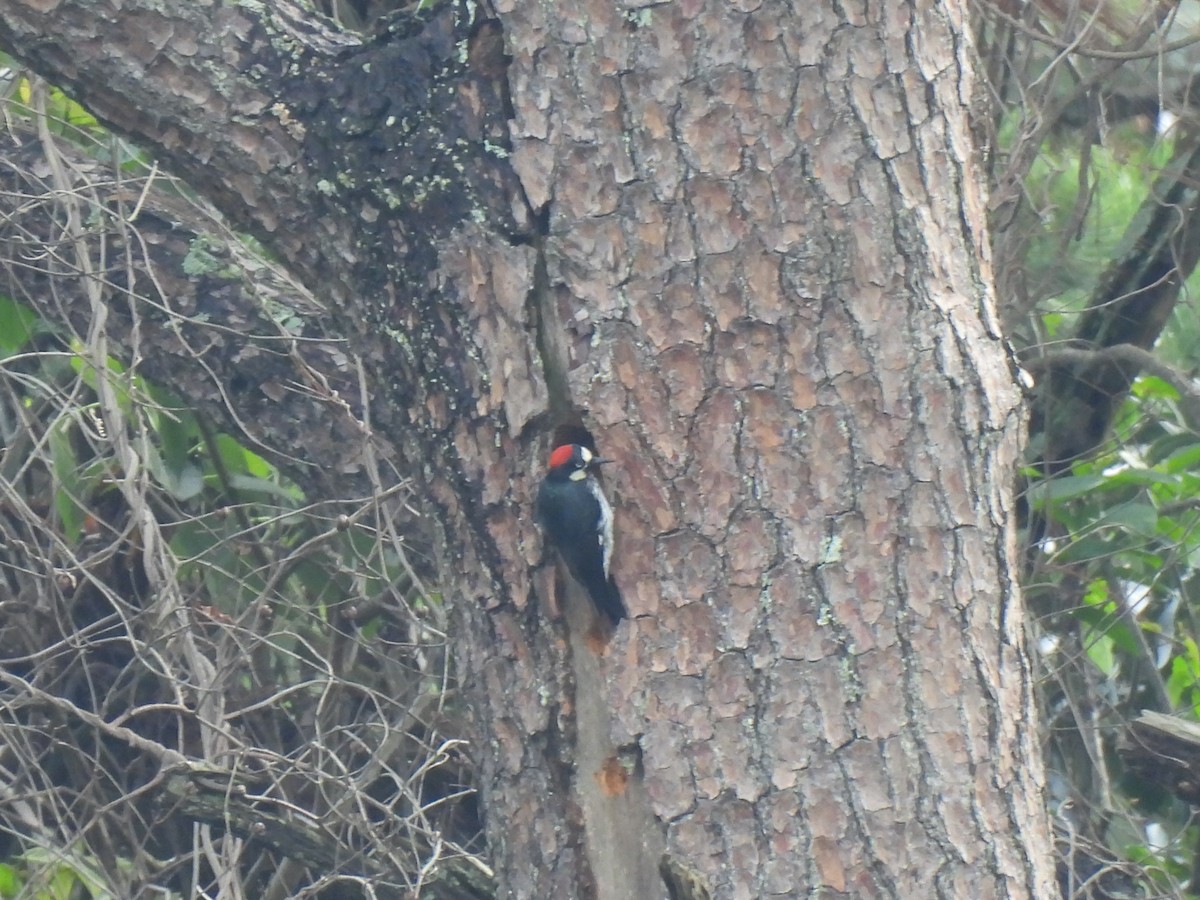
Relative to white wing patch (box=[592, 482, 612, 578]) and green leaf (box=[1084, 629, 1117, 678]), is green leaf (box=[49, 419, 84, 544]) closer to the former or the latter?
white wing patch (box=[592, 482, 612, 578])

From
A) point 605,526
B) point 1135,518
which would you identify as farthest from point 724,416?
point 1135,518

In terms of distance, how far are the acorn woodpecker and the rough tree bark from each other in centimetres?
3

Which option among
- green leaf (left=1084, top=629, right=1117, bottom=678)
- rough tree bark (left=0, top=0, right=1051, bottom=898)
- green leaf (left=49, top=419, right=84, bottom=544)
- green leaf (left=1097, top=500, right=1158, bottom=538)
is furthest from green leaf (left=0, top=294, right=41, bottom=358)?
green leaf (left=1084, top=629, right=1117, bottom=678)

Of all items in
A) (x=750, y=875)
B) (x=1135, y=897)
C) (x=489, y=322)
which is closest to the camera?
(x=750, y=875)

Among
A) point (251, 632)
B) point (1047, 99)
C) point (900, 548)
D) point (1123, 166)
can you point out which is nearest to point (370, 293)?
point (900, 548)

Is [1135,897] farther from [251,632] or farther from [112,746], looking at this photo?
[112,746]

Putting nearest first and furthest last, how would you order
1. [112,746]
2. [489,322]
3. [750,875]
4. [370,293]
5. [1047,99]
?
1. [750,875]
2. [489,322]
3. [370,293]
4. [1047,99]
5. [112,746]

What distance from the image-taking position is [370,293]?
66.4 inches

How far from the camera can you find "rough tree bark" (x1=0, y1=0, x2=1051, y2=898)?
57.9 inches

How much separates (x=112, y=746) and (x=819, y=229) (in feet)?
8.68

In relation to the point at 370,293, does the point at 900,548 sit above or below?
below

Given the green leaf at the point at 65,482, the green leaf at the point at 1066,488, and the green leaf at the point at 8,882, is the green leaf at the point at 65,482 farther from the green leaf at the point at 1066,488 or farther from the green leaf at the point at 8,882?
the green leaf at the point at 1066,488

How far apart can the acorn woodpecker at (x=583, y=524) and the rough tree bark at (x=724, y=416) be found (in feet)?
0.09

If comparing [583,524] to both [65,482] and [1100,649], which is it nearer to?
[65,482]
